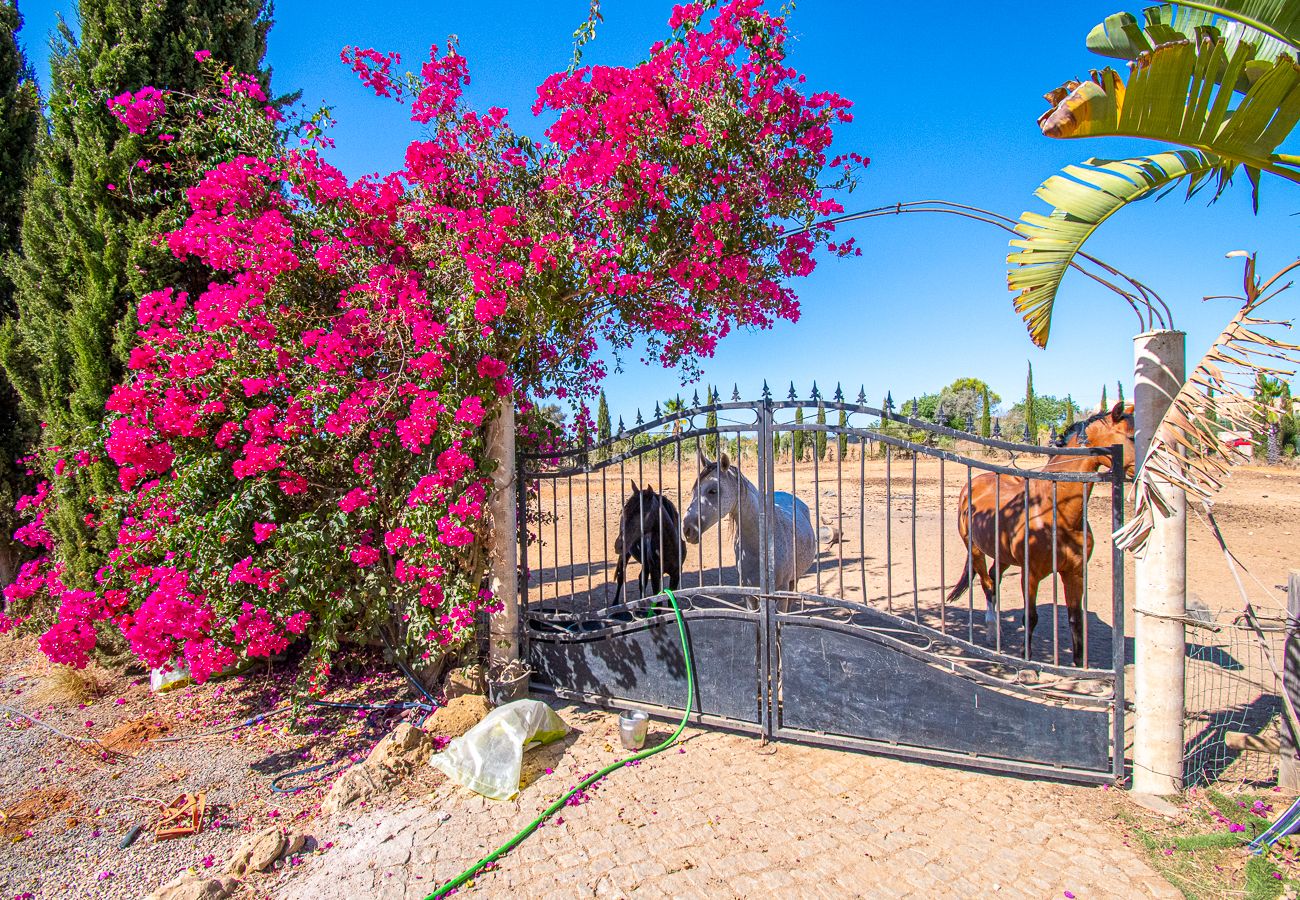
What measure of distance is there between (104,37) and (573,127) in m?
5.41

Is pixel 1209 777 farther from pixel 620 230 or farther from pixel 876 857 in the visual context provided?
pixel 620 230

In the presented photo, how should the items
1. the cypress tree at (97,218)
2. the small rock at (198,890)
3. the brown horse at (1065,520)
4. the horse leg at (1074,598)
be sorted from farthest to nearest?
the cypress tree at (97,218)
the horse leg at (1074,598)
the brown horse at (1065,520)
the small rock at (198,890)

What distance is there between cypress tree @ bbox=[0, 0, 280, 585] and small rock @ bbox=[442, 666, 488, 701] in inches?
159

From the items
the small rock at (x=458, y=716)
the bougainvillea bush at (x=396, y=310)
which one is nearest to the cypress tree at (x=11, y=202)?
the bougainvillea bush at (x=396, y=310)

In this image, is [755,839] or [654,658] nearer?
[755,839]

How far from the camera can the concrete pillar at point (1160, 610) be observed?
3.45 metres

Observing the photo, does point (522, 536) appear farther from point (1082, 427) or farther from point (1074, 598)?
point (1082, 427)

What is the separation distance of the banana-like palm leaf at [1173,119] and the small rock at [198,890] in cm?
526

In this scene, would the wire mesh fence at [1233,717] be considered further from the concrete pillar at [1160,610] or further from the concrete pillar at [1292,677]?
the concrete pillar at [1160,610]

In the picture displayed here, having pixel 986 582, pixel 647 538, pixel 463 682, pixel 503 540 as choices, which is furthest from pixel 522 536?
pixel 986 582

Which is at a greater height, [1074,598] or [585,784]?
[1074,598]

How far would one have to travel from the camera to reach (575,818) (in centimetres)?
356

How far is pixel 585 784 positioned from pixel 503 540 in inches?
78.8

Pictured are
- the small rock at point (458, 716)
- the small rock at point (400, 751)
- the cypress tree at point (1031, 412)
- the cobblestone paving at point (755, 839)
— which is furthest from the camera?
the cypress tree at point (1031, 412)
